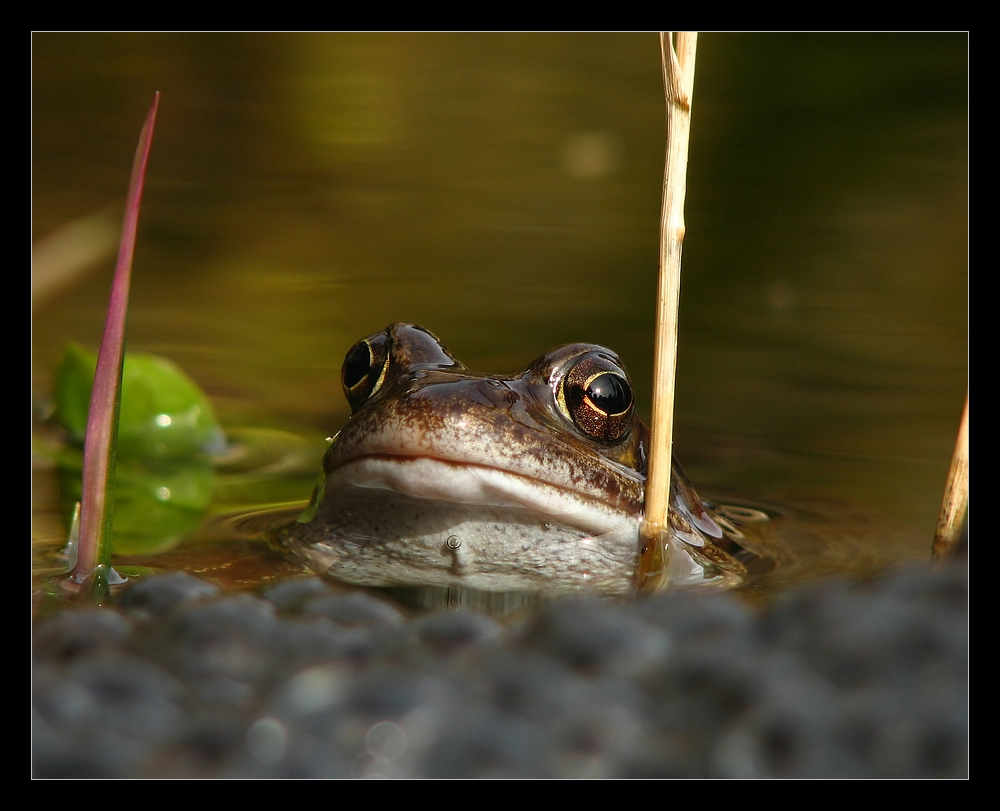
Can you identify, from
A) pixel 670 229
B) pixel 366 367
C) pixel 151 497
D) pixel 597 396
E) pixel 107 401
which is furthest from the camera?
pixel 151 497

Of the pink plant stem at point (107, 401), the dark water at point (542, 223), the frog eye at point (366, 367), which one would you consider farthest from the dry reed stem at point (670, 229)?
the dark water at point (542, 223)

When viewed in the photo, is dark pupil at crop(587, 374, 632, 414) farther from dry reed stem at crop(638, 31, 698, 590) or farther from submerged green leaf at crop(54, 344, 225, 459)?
submerged green leaf at crop(54, 344, 225, 459)

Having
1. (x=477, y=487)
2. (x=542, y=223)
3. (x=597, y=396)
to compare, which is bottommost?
(x=477, y=487)

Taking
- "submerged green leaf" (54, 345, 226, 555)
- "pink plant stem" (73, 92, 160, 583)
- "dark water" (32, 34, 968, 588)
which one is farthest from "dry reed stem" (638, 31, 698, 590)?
"submerged green leaf" (54, 345, 226, 555)

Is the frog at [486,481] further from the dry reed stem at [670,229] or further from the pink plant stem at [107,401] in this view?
the pink plant stem at [107,401]

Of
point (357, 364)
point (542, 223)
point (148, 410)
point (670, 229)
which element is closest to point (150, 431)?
point (148, 410)

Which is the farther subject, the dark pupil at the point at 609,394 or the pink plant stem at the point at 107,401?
the dark pupil at the point at 609,394

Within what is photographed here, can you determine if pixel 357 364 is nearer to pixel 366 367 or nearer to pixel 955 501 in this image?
pixel 366 367

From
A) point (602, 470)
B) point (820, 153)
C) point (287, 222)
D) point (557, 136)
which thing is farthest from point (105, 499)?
point (557, 136)
